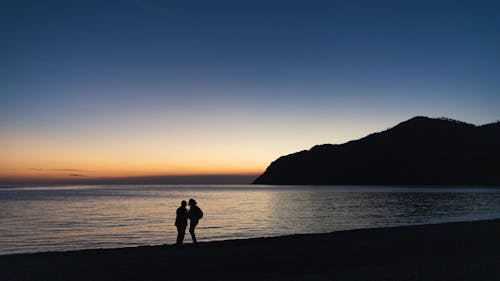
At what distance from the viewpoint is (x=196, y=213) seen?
2173 centimetres

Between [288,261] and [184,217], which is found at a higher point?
[184,217]

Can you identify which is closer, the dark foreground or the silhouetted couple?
the dark foreground

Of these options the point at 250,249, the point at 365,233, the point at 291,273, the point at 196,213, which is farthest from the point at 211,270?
the point at 365,233

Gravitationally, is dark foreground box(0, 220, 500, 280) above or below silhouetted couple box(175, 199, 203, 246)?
below

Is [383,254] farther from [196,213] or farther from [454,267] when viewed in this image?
[196,213]

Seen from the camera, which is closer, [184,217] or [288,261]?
[288,261]

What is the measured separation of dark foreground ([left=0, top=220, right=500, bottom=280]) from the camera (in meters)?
14.1

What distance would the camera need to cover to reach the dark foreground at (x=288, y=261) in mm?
14055

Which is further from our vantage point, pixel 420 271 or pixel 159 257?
pixel 159 257

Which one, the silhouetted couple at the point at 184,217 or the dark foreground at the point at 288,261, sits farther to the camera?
the silhouetted couple at the point at 184,217

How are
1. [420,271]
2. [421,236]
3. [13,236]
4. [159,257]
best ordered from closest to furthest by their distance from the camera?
[420,271]
[159,257]
[421,236]
[13,236]

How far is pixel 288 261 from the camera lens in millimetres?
16766

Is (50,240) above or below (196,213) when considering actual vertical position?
below

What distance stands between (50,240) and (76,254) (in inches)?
661
